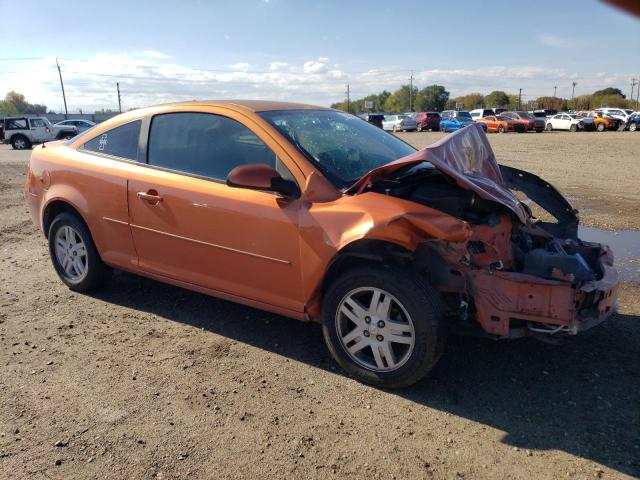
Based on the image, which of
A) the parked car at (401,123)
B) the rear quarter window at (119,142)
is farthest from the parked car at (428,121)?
the rear quarter window at (119,142)

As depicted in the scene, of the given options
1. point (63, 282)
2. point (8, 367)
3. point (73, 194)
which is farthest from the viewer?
point (63, 282)

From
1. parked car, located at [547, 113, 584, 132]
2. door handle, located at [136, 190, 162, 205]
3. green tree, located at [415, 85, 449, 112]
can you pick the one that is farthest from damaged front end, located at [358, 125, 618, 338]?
green tree, located at [415, 85, 449, 112]

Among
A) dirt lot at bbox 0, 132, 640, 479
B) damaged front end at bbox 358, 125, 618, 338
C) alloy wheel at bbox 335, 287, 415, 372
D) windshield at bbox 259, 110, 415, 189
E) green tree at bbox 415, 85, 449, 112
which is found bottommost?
dirt lot at bbox 0, 132, 640, 479

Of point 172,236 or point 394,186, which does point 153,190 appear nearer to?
point 172,236

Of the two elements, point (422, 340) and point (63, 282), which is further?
point (63, 282)

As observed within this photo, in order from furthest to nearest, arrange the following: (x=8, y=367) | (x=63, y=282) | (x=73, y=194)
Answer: (x=63, y=282)
(x=73, y=194)
(x=8, y=367)

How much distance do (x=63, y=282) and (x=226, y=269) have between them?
7.31 feet

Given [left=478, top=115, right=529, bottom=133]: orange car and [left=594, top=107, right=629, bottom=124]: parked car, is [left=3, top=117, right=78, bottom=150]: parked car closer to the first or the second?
[left=478, top=115, right=529, bottom=133]: orange car

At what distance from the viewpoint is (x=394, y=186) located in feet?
11.0

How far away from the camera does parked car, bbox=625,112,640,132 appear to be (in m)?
35.8

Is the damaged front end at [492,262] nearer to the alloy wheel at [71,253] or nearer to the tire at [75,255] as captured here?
the tire at [75,255]

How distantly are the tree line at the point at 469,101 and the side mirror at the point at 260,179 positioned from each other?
3375 inches

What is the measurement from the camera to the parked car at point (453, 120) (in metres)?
40.6

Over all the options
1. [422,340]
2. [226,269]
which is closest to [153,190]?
[226,269]
